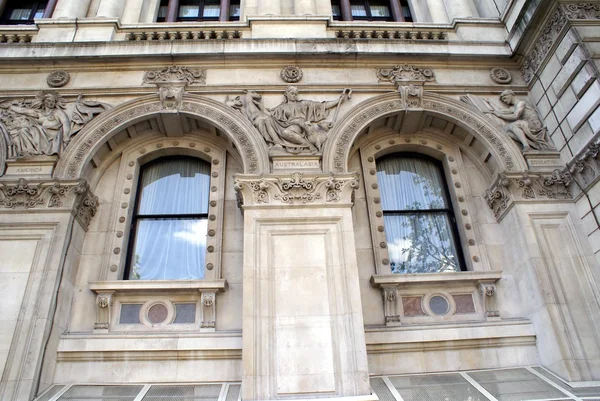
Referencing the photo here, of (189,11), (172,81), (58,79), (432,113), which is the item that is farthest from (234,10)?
(432,113)

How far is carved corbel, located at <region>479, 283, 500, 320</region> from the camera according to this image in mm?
9414

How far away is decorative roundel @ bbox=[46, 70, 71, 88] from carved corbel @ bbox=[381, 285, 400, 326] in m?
9.54

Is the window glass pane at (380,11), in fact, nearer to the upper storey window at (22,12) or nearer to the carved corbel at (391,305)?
the carved corbel at (391,305)

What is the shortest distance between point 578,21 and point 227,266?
981cm

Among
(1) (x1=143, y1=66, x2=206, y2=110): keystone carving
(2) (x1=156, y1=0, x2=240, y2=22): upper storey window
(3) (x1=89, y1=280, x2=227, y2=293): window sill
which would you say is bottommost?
(3) (x1=89, y1=280, x2=227, y2=293): window sill

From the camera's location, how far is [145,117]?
438 inches

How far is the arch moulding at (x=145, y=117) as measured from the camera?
33.3ft

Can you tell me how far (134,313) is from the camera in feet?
30.4

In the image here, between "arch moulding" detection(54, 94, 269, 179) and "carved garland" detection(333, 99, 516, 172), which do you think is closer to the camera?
"arch moulding" detection(54, 94, 269, 179)

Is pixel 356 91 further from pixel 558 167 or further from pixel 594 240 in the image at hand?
pixel 594 240

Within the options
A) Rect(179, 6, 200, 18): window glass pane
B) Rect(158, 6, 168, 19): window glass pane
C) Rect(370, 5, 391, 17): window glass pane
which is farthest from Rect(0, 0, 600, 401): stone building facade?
Rect(370, 5, 391, 17): window glass pane

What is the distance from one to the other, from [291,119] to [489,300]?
607 centimetres

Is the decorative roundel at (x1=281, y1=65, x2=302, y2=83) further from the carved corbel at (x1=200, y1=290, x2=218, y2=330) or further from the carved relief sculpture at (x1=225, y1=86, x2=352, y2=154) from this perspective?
the carved corbel at (x1=200, y1=290, x2=218, y2=330)

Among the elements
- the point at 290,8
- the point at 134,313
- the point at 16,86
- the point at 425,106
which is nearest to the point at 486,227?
the point at 425,106
